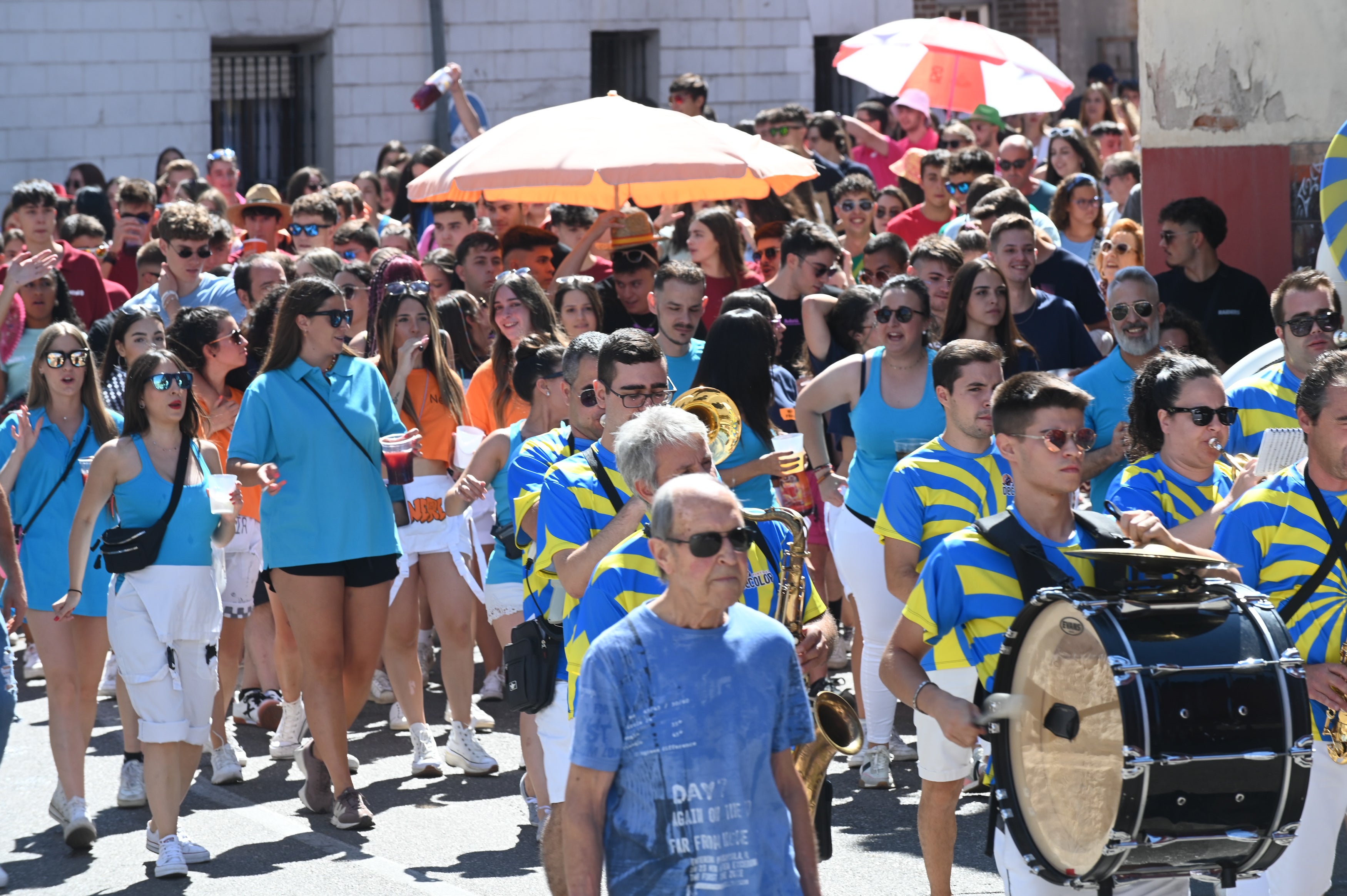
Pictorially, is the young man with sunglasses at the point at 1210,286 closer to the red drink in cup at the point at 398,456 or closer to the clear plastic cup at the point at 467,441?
the clear plastic cup at the point at 467,441

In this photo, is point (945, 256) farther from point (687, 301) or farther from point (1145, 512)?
point (1145, 512)

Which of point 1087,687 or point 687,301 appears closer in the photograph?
point 1087,687

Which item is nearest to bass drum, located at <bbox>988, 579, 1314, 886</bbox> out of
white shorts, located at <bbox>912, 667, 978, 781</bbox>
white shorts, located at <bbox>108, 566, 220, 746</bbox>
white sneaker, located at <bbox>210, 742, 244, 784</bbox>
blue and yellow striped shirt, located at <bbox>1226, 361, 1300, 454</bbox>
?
white shorts, located at <bbox>912, 667, 978, 781</bbox>

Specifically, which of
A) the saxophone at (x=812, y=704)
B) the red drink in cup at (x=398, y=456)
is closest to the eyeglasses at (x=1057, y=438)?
the saxophone at (x=812, y=704)

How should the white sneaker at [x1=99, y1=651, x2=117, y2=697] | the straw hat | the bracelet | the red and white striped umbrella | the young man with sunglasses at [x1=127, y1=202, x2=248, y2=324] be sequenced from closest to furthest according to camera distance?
the bracelet → the white sneaker at [x1=99, y1=651, x2=117, y2=697] → the young man with sunglasses at [x1=127, y1=202, x2=248, y2=324] → the red and white striped umbrella → the straw hat

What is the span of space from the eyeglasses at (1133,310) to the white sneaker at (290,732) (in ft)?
13.1

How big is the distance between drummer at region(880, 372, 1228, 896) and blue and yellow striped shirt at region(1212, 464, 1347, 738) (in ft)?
0.66

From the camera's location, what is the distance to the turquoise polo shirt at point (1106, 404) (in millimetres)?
6934

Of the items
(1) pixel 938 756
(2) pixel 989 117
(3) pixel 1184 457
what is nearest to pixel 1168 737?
(1) pixel 938 756

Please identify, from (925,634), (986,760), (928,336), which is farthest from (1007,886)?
(928,336)

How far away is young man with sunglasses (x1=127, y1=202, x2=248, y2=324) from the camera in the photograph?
10.0 metres

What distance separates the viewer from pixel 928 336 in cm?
735

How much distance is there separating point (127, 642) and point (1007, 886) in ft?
11.6

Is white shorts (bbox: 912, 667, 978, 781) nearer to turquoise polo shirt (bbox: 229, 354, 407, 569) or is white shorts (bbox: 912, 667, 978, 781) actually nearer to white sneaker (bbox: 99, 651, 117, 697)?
Result: turquoise polo shirt (bbox: 229, 354, 407, 569)
